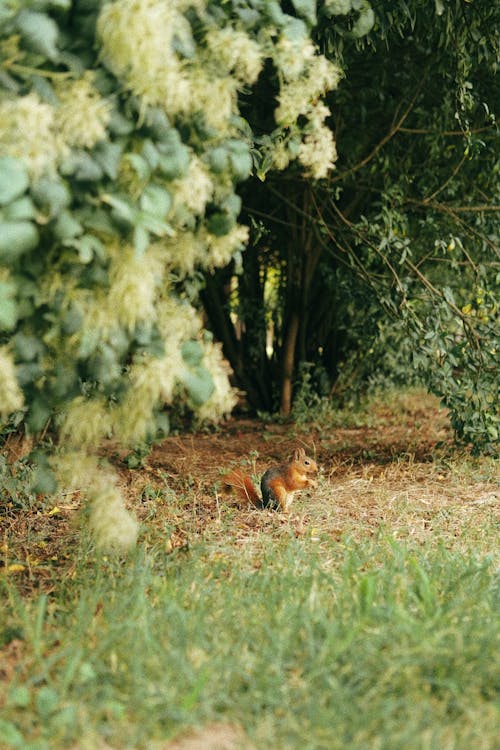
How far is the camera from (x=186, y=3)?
2.22 m

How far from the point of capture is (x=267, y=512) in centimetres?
402

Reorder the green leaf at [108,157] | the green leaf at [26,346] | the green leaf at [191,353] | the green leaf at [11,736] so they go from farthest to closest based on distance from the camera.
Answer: the green leaf at [191,353] < the green leaf at [26,346] < the green leaf at [108,157] < the green leaf at [11,736]

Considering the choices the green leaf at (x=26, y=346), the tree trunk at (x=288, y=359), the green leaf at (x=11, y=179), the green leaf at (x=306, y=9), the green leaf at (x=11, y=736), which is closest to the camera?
the green leaf at (x=11, y=179)

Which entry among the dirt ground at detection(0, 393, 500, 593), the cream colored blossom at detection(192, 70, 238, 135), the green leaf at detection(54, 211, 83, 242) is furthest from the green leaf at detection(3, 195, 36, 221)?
the dirt ground at detection(0, 393, 500, 593)

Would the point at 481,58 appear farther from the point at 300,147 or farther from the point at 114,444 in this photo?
the point at 114,444

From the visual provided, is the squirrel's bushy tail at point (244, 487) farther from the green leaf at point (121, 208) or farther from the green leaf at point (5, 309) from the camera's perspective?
the green leaf at point (5, 309)

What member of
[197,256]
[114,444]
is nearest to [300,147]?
[197,256]

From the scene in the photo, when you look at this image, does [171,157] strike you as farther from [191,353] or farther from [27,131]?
[191,353]

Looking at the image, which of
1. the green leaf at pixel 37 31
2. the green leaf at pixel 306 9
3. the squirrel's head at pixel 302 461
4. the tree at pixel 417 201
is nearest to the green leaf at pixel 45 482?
the green leaf at pixel 37 31

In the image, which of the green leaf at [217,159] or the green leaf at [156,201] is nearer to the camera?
the green leaf at [156,201]

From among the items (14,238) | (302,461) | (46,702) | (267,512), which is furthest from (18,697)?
(302,461)

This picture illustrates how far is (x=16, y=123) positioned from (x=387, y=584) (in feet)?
6.08

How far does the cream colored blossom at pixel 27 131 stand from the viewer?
1905 millimetres

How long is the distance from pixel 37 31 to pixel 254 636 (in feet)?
5.71
